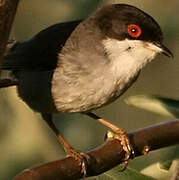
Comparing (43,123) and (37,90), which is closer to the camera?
(37,90)

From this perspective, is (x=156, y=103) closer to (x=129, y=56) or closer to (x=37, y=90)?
(x=129, y=56)

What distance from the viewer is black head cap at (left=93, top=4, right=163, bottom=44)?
13.5ft

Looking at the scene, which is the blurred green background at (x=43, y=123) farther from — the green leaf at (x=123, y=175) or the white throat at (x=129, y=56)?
the green leaf at (x=123, y=175)

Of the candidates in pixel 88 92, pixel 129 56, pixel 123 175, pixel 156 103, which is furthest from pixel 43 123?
pixel 123 175

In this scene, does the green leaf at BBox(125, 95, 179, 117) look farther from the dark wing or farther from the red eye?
Answer: the dark wing

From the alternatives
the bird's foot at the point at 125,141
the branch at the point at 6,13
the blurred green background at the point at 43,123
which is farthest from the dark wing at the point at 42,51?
the branch at the point at 6,13

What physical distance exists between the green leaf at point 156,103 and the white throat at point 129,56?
1.33ft

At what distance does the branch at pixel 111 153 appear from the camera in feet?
9.19

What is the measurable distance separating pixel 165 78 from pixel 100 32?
8.99 ft

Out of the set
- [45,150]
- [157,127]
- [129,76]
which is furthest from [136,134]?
[45,150]

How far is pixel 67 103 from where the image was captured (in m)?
4.16

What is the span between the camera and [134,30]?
Answer: 13.7 feet

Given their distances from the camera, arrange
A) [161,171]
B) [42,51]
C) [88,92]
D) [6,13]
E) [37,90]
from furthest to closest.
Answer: [42,51]
[37,90]
[88,92]
[161,171]
[6,13]

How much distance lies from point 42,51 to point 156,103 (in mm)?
1247
